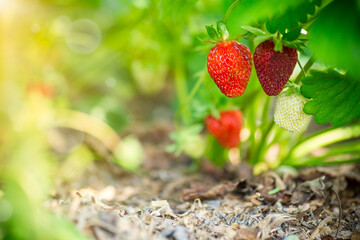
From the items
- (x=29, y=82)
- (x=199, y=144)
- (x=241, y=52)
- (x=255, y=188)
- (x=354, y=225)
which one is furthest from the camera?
(x=29, y=82)

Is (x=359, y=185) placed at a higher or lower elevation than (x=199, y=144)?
lower

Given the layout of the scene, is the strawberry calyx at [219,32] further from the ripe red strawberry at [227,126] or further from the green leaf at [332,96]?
the ripe red strawberry at [227,126]

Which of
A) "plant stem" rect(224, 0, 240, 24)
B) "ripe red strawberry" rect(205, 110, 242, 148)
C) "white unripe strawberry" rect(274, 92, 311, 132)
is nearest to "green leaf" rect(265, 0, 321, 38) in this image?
"plant stem" rect(224, 0, 240, 24)

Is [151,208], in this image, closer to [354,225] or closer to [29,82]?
[354,225]

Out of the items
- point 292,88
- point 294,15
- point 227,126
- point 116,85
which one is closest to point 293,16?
point 294,15

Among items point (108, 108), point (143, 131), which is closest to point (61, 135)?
point (108, 108)

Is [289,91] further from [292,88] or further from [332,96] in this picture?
[332,96]

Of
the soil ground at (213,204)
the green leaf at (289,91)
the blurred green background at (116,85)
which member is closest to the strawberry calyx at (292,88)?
the green leaf at (289,91)
